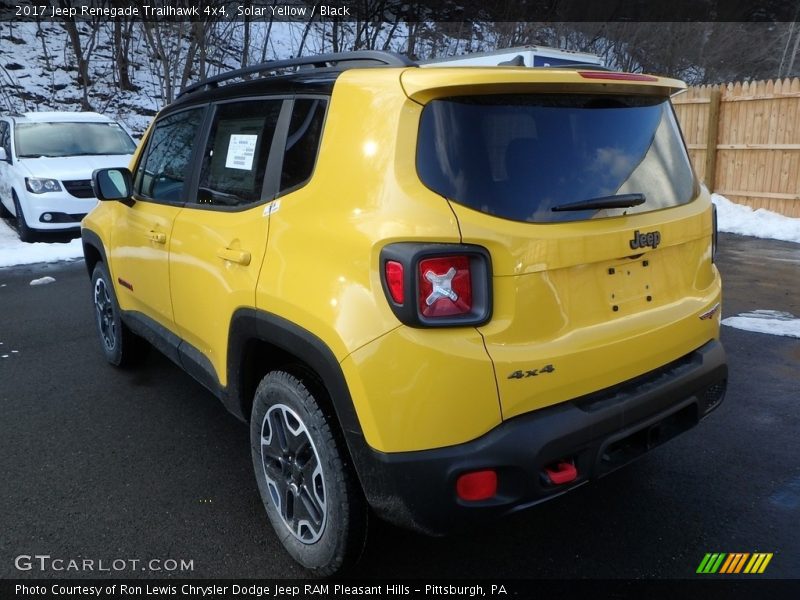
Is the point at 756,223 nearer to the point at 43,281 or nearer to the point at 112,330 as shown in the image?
the point at 112,330

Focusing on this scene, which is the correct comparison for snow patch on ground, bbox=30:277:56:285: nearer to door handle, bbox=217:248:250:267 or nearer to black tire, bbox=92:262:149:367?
black tire, bbox=92:262:149:367

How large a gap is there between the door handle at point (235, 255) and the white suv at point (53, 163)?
768cm

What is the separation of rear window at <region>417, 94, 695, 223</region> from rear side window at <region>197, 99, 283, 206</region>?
919mm

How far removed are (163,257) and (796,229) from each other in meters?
9.72

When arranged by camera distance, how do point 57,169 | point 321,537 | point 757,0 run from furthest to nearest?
point 757,0 < point 57,169 < point 321,537

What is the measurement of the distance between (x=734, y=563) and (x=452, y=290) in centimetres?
165

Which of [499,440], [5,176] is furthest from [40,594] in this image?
[5,176]

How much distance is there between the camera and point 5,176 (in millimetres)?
10320

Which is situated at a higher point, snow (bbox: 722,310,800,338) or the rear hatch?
the rear hatch

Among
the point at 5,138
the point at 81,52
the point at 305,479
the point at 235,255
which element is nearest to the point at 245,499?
the point at 305,479

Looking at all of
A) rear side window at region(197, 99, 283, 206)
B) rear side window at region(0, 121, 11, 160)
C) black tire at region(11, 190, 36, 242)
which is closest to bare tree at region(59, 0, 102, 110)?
rear side window at region(0, 121, 11, 160)

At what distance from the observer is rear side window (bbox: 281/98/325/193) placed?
2.44 m

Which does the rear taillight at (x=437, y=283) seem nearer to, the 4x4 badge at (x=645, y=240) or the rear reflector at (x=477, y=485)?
the rear reflector at (x=477, y=485)

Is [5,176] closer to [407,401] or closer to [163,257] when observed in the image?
[163,257]
